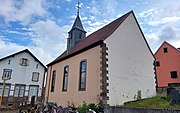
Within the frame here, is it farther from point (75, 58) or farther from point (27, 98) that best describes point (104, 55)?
point (27, 98)

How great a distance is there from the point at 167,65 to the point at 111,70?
55.0ft

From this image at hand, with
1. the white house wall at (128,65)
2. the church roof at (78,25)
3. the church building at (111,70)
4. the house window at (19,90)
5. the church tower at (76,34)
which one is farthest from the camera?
the house window at (19,90)

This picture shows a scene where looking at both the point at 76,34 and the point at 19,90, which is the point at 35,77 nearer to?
the point at 19,90

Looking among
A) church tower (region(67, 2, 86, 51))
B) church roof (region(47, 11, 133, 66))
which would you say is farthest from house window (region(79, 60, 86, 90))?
church tower (region(67, 2, 86, 51))

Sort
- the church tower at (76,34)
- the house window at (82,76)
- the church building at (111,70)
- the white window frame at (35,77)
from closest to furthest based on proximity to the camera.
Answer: the church building at (111,70)
the house window at (82,76)
the church tower at (76,34)
the white window frame at (35,77)

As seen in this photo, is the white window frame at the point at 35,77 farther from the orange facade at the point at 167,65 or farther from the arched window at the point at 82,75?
the orange facade at the point at 167,65

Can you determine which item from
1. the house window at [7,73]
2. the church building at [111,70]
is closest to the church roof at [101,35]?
the church building at [111,70]

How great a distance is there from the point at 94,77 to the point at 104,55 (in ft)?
5.27

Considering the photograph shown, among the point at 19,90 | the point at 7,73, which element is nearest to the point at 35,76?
the point at 19,90

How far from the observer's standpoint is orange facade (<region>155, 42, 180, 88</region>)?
22.5 meters

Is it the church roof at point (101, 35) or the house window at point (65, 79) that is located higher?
the church roof at point (101, 35)

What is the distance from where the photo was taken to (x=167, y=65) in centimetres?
2344

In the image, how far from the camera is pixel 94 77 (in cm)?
1034

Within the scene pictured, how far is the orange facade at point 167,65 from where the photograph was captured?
22531 millimetres
